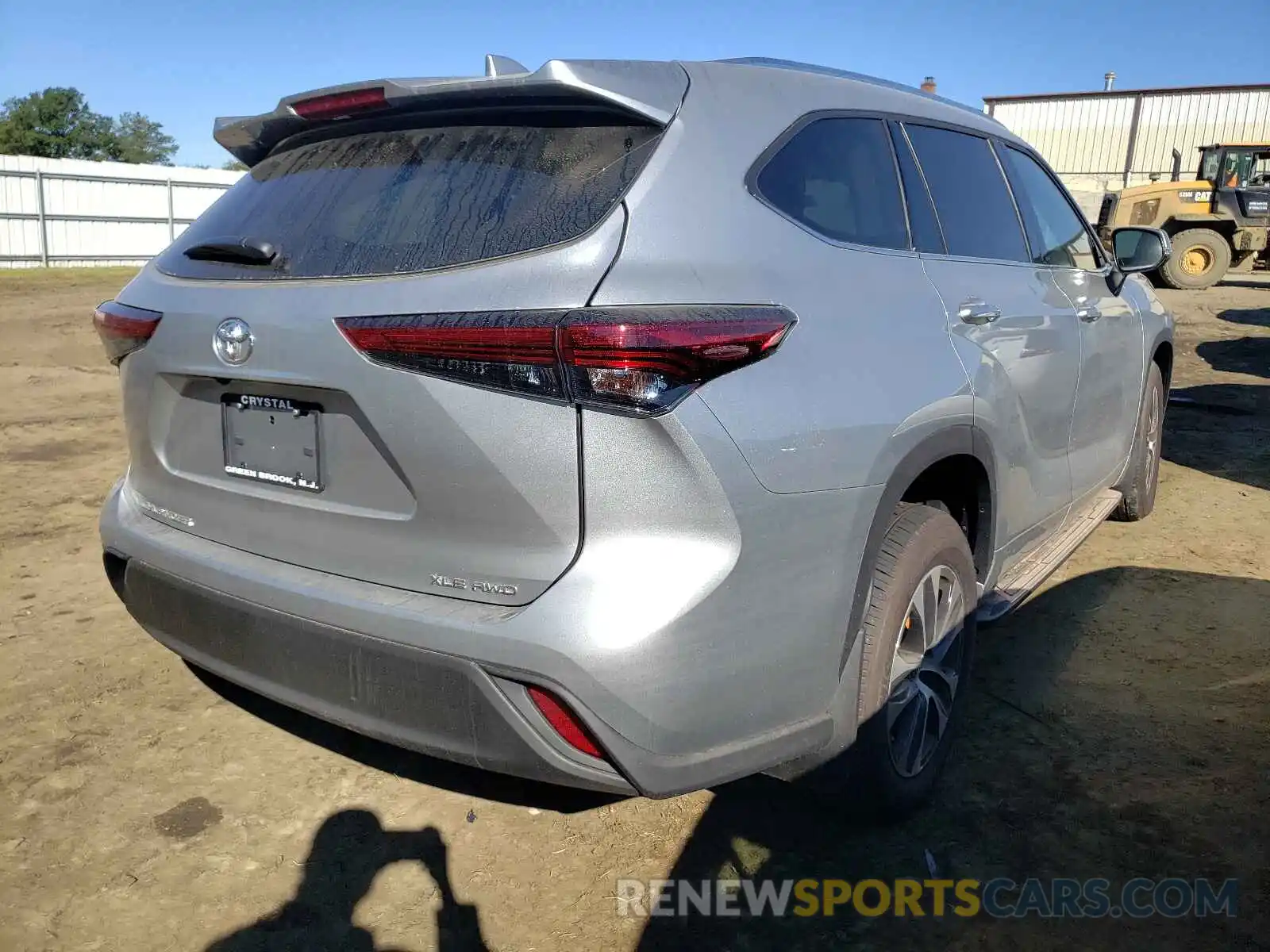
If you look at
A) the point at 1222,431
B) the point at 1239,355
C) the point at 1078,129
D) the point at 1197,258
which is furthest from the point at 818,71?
the point at 1078,129

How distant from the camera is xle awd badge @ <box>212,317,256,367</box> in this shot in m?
2.12

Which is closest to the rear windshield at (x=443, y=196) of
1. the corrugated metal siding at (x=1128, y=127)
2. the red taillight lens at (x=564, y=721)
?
the red taillight lens at (x=564, y=721)

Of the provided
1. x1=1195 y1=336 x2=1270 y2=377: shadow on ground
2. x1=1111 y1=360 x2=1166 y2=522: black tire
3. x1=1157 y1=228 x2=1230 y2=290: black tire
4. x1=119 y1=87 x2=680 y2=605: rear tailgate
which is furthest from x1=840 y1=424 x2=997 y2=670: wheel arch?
x1=1157 y1=228 x2=1230 y2=290: black tire

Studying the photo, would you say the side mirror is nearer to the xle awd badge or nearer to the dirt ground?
the dirt ground

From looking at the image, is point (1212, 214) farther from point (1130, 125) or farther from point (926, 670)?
point (1130, 125)

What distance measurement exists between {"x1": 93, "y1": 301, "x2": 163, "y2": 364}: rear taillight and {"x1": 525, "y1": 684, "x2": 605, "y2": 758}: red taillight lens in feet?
4.18

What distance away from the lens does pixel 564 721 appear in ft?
6.20

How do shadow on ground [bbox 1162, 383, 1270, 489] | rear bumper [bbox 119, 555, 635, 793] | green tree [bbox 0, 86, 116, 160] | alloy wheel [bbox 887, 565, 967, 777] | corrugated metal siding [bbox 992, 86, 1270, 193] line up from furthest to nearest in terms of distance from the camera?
green tree [bbox 0, 86, 116, 160], corrugated metal siding [bbox 992, 86, 1270, 193], shadow on ground [bbox 1162, 383, 1270, 489], alloy wheel [bbox 887, 565, 967, 777], rear bumper [bbox 119, 555, 635, 793]

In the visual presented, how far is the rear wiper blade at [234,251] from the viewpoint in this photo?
7.31 feet

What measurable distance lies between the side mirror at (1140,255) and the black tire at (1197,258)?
660 inches

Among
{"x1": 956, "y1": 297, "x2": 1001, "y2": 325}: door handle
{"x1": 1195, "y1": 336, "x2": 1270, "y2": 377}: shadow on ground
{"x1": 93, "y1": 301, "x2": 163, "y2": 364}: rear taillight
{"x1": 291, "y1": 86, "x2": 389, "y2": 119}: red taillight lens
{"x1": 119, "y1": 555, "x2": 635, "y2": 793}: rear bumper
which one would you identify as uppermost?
{"x1": 291, "y1": 86, "x2": 389, "y2": 119}: red taillight lens

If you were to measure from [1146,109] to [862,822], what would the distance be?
42.9m

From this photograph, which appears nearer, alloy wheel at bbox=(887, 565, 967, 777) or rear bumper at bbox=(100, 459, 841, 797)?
rear bumper at bbox=(100, 459, 841, 797)

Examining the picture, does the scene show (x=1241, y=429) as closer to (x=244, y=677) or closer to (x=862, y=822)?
(x=862, y=822)
